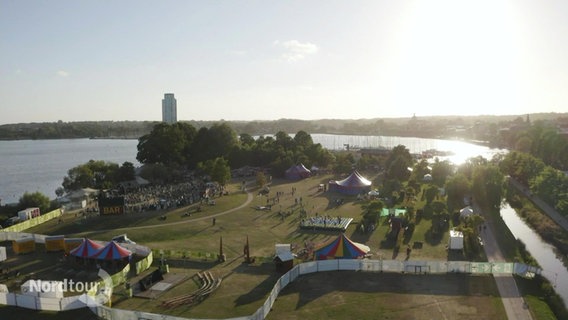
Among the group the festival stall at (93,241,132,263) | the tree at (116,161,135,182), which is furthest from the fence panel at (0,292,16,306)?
the tree at (116,161,135,182)

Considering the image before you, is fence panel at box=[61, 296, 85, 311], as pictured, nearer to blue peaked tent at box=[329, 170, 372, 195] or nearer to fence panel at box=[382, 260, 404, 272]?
fence panel at box=[382, 260, 404, 272]

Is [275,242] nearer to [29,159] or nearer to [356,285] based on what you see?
[356,285]

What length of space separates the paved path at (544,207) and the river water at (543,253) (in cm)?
254

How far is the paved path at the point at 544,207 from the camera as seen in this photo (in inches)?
1544

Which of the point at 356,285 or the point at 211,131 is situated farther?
the point at 211,131

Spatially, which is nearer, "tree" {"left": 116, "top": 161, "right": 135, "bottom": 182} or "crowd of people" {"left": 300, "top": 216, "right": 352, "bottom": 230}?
"crowd of people" {"left": 300, "top": 216, "right": 352, "bottom": 230}

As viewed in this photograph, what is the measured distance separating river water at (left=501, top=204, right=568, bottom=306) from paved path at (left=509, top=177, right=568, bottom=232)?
8.33 feet

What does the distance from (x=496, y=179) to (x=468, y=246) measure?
19252mm

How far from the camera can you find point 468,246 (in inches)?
1136

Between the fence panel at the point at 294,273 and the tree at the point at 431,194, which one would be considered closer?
the fence panel at the point at 294,273

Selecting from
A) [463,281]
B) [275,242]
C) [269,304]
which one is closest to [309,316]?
[269,304]

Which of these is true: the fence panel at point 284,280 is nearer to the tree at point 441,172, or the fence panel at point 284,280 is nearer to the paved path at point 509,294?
the paved path at point 509,294

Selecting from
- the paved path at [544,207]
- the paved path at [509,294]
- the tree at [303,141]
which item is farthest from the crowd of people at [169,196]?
the paved path at [544,207]

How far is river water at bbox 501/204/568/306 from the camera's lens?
87.1ft
